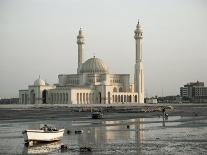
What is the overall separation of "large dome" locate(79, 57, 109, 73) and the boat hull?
116 metres

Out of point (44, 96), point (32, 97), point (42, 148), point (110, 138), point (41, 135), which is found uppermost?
point (44, 96)

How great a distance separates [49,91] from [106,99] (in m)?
16.5

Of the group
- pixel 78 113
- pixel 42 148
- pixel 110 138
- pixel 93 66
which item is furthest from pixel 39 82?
pixel 42 148

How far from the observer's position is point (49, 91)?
151 metres

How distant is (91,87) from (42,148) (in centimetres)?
11346

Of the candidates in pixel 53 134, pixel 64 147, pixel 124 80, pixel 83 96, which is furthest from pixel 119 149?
pixel 124 80

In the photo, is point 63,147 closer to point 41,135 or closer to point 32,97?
point 41,135

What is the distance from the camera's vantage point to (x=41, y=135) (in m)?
40.9

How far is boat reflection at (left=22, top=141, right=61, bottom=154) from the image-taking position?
3606 centimetres

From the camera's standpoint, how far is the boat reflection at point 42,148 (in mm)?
36062

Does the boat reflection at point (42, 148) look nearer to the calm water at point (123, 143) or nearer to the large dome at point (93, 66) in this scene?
the calm water at point (123, 143)

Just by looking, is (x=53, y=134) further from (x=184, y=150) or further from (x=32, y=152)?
(x=184, y=150)

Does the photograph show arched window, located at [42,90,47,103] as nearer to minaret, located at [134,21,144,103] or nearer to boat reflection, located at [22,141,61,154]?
minaret, located at [134,21,144,103]

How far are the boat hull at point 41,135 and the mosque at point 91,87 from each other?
10152 centimetres
